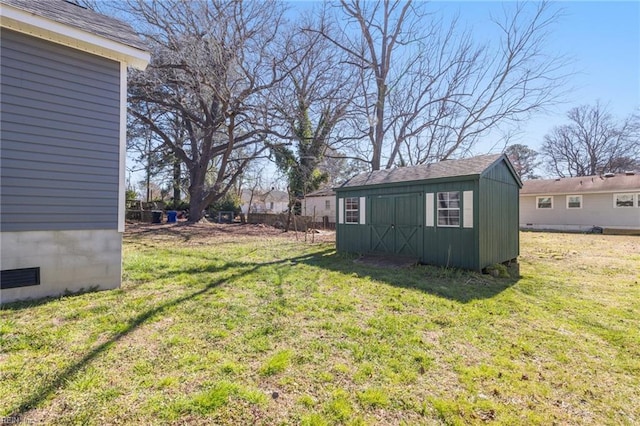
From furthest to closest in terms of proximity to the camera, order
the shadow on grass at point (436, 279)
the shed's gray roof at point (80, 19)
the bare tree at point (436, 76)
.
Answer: the bare tree at point (436, 76) < the shadow on grass at point (436, 279) < the shed's gray roof at point (80, 19)

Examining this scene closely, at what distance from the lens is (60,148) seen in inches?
169

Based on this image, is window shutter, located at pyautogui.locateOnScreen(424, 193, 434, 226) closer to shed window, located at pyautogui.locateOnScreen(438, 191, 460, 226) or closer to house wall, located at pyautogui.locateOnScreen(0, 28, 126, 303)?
shed window, located at pyautogui.locateOnScreen(438, 191, 460, 226)

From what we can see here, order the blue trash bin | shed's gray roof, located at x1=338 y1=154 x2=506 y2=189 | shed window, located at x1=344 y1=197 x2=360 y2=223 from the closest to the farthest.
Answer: shed's gray roof, located at x1=338 y1=154 x2=506 y2=189
shed window, located at x1=344 y1=197 x2=360 y2=223
the blue trash bin

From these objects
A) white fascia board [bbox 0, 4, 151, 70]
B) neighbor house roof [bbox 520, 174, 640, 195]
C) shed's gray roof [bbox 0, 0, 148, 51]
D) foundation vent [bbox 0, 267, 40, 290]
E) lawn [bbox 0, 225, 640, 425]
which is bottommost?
lawn [bbox 0, 225, 640, 425]

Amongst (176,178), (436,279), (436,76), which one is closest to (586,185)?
(436,76)

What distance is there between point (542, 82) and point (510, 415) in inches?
730

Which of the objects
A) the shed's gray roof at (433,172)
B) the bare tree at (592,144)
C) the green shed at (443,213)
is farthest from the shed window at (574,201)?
the shed's gray roof at (433,172)

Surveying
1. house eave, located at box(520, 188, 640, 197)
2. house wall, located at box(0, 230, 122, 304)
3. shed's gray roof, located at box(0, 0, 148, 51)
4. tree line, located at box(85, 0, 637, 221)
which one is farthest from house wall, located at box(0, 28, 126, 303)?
house eave, located at box(520, 188, 640, 197)

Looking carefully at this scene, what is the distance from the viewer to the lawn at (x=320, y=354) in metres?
2.15

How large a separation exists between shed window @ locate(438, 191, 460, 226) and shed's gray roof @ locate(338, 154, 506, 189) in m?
0.47

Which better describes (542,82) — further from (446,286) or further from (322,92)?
(446,286)

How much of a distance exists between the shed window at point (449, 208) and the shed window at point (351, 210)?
8.84 ft

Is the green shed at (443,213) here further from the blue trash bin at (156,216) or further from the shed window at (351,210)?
the blue trash bin at (156,216)

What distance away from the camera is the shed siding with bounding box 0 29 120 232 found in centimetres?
398
